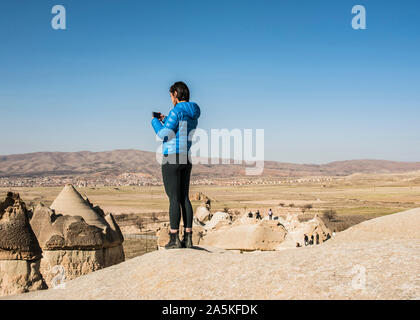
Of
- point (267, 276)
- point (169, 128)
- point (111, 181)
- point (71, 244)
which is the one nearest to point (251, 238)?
point (71, 244)

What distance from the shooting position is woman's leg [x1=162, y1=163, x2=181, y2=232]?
5.42 metres

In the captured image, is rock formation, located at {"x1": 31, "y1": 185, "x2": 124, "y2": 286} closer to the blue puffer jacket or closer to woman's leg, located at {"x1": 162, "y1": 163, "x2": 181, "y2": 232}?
woman's leg, located at {"x1": 162, "y1": 163, "x2": 181, "y2": 232}

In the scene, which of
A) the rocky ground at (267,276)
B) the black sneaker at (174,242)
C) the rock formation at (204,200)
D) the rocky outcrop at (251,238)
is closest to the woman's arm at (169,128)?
the black sneaker at (174,242)

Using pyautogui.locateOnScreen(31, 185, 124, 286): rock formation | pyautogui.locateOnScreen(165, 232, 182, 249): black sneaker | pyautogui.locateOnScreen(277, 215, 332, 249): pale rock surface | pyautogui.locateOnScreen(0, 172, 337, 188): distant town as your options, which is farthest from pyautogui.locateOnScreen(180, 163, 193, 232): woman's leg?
pyautogui.locateOnScreen(0, 172, 337, 188): distant town

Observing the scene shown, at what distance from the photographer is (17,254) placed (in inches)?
338

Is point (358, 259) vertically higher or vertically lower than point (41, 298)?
higher

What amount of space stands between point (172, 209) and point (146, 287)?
1.17 m

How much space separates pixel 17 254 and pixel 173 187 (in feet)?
15.1

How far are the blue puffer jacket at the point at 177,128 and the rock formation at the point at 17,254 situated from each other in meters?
4.56

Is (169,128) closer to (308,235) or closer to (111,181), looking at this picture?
(308,235)

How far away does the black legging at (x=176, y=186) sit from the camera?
543cm

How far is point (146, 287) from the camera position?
4.55 metres
